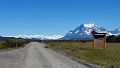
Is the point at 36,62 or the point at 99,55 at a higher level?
the point at 99,55

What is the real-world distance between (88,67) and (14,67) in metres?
4.70

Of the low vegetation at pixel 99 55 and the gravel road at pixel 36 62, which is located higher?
the low vegetation at pixel 99 55

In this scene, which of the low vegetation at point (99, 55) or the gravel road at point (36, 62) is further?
the low vegetation at point (99, 55)

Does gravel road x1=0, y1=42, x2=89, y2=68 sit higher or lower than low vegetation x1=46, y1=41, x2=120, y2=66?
lower

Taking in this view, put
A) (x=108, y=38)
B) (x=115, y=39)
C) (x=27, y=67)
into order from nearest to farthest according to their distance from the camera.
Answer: (x=27, y=67) < (x=115, y=39) < (x=108, y=38)

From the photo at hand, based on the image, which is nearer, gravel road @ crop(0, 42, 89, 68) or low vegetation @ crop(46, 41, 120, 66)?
gravel road @ crop(0, 42, 89, 68)

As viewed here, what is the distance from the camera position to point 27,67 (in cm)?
2239

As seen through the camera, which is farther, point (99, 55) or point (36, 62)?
point (99, 55)

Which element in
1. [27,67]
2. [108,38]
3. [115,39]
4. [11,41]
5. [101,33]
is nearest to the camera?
[27,67]

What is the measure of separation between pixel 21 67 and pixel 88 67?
4279 millimetres

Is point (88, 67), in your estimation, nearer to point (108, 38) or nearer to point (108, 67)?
point (108, 67)

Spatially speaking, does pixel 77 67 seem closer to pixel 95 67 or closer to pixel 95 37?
pixel 95 67

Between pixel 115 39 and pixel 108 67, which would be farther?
pixel 115 39

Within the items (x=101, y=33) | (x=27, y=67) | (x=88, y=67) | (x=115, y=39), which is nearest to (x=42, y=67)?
(x=27, y=67)
